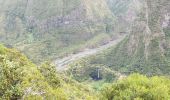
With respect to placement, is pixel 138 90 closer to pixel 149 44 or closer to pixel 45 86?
pixel 45 86

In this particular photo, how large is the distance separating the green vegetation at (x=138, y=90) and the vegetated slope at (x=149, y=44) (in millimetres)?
109729

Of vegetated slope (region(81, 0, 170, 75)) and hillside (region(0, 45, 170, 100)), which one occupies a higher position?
hillside (region(0, 45, 170, 100))

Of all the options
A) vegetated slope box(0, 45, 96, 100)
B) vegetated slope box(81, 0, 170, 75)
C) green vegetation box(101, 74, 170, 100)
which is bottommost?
vegetated slope box(81, 0, 170, 75)

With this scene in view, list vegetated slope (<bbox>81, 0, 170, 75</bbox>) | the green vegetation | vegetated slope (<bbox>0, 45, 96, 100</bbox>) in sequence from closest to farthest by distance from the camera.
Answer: vegetated slope (<bbox>0, 45, 96, 100</bbox>) → the green vegetation → vegetated slope (<bbox>81, 0, 170, 75</bbox>)

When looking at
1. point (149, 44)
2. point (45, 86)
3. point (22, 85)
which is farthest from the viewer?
point (149, 44)

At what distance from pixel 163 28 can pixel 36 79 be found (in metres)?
133

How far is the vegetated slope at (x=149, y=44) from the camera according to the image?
480 feet

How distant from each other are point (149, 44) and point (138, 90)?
125 metres

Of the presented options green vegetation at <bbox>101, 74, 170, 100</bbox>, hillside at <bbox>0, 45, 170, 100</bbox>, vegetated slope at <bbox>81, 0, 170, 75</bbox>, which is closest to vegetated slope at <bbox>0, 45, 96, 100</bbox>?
hillside at <bbox>0, 45, 170, 100</bbox>

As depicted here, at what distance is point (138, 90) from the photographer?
28906 millimetres

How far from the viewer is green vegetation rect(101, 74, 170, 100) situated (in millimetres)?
28794

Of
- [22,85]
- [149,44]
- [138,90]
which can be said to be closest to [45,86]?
[22,85]

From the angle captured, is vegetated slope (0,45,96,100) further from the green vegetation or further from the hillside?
the green vegetation

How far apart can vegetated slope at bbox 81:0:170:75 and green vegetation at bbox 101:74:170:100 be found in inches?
4320
